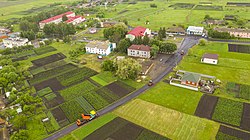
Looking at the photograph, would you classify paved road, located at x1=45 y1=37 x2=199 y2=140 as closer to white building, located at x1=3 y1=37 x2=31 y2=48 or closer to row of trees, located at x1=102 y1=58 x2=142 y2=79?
row of trees, located at x1=102 y1=58 x2=142 y2=79

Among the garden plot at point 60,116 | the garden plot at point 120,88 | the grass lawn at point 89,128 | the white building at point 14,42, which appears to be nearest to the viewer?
the grass lawn at point 89,128

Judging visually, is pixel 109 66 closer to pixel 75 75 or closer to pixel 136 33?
pixel 75 75

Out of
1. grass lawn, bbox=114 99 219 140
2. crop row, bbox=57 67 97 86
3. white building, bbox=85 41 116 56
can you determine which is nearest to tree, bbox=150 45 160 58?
white building, bbox=85 41 116 56

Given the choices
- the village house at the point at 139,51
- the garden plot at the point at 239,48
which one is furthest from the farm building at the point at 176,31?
the village house at the point at 139,51

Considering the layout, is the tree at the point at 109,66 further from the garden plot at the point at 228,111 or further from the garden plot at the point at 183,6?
the garden plot at the point at 183,6

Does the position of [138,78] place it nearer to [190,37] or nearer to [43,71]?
[43,71]

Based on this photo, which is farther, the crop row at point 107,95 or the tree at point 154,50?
the tree at point 154,50

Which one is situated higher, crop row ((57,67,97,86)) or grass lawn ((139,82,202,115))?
crop row ((57,67,97,86))
